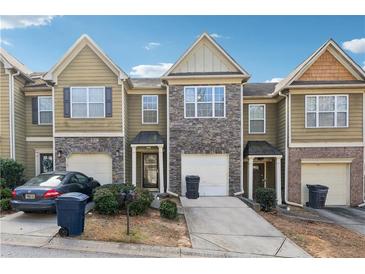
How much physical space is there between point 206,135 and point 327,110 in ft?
21.1

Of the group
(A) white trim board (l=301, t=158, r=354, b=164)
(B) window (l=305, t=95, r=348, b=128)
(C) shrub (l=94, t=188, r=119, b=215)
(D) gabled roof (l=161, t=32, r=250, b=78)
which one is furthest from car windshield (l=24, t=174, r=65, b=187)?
(B) window (l=305, t=95, r=348, b=128)

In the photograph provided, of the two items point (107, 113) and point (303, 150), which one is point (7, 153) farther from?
point (303, 150)

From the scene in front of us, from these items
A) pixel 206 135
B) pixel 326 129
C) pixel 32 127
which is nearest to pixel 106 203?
pixel 206 135

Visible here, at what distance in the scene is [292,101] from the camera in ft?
44.4

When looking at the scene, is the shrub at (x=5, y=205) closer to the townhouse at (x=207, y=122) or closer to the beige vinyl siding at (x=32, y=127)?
the townhouse at (x=207, y=122)

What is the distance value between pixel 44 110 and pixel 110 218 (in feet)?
30.0

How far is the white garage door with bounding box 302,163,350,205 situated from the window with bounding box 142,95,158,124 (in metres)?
8.57

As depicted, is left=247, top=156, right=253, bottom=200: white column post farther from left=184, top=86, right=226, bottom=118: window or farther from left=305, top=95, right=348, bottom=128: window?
left=305, top=95, right=348, bottom=128: window

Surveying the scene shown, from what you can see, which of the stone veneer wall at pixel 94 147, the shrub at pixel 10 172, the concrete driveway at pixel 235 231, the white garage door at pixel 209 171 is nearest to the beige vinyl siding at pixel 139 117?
the stone veneer wall at pixel 94 147

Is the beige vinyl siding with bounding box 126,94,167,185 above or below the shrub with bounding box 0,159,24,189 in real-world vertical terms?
above

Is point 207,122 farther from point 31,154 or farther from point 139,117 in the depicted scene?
point 31,154

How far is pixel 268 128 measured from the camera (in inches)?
593

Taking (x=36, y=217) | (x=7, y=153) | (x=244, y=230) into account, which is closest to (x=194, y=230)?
(x=244, y=230)

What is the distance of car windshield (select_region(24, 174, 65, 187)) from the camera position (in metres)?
9.09
